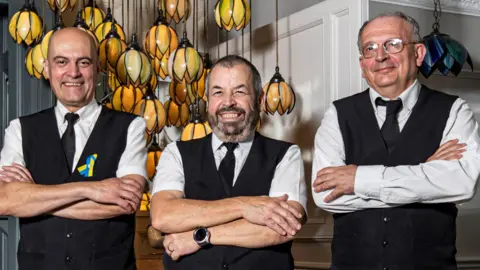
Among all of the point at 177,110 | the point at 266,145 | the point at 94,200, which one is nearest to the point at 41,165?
the point at 94,200

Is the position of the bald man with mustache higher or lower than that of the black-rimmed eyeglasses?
lower

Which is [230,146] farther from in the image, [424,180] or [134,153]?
[424,180]

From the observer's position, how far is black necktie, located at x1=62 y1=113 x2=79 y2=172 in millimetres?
2779

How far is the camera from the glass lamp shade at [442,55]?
330cm

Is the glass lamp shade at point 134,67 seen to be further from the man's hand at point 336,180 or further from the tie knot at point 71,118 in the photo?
the man's hand at point 336,180

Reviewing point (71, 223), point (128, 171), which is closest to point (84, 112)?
point (128, 171)

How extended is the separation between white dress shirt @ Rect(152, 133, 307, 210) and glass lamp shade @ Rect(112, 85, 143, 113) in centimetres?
120

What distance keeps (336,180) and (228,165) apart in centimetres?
36

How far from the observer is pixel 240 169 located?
8.68 ft

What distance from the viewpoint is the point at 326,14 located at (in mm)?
3992

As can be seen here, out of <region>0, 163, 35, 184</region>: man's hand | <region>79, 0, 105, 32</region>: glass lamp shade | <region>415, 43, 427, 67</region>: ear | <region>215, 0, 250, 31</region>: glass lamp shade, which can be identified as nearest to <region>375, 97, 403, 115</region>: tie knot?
<region>415, 43, 427, 67</region>: ear

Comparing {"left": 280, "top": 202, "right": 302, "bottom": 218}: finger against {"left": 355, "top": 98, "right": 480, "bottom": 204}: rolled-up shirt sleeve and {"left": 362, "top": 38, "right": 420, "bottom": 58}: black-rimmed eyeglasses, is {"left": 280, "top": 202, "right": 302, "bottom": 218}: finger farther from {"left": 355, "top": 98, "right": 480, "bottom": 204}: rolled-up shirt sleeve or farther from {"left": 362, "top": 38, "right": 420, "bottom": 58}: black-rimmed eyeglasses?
{"left": 362, "top": 38, "right": 420, "bottom": 58}: black-rimmed eyeglasses

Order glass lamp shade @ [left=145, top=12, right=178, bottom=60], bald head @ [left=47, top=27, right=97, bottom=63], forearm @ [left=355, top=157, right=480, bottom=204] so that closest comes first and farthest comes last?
forearm @ [left=355, top=157, right=480, bottom=204], bald head @ [left=47, top=27, right=97, bottom=63], glass lamp shade @ [left=145, top=12, right=178, bottom=60]

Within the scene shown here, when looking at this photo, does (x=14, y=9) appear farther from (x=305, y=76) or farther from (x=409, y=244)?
(x=409, y=244)
